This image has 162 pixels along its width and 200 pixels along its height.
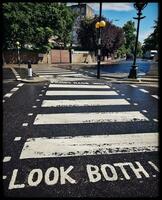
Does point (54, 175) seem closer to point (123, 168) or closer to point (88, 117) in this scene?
point (123, 168)

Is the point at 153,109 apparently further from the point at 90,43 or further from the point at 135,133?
the point at 90,43

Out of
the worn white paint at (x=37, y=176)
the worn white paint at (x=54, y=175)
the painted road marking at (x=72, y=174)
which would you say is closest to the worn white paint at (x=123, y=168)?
the painted road marking at (x=72, y=174)

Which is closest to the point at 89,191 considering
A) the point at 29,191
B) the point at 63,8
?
the point at 29,191

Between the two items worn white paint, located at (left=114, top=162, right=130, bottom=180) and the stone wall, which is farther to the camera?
the stone wall

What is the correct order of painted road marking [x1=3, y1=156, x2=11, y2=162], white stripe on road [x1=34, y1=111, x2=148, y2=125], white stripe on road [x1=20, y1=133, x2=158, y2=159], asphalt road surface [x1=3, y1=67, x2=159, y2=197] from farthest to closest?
white stripe on road [x1=34, y1=111, x2=148, y2=125] → white stripe on road [x1=20, y1=133, x2=158, y2=159] → painted road marking [x1=3, y1=156, x2=11, y2=162] → asphalt road surface [x1=3, y1=67, x2=159, y2=197]

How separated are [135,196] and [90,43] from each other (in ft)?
177

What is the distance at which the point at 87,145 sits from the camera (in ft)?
20.8

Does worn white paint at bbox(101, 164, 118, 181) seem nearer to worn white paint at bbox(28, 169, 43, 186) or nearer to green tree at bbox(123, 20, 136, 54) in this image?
worn white paint at bbox(28, 169, 43, 186)

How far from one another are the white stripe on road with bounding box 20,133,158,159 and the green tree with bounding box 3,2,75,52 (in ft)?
109

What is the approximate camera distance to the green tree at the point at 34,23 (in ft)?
126

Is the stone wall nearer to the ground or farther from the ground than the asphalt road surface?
farther from the ground

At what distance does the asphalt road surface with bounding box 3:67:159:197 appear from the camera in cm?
444

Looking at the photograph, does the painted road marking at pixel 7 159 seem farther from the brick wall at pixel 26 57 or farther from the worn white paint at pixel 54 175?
the brick wall at pixel 26 57

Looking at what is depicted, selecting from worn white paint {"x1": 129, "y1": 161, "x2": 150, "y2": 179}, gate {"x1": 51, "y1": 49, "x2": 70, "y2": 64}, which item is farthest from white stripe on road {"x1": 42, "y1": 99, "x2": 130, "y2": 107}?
gate {"x1": 51, "y1": 49, "x2": 70, "y2": 64}
